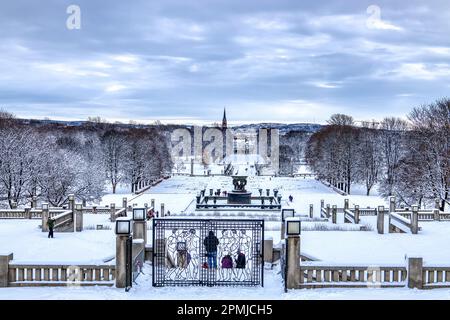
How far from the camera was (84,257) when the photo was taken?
18.3 m

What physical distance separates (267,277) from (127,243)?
4.27 meters

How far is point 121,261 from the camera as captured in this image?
13.1 m

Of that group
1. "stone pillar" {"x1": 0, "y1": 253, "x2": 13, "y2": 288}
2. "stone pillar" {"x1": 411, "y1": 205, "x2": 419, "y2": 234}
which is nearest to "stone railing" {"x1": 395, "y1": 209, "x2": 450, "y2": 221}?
"stone pillar" {"x1": 411, "y1": 205, "x2": 419, "y2": 234}

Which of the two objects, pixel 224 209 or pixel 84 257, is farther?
pixel 224 209

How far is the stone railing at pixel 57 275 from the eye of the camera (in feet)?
43.0

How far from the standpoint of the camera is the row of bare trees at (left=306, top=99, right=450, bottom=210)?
40.2 m

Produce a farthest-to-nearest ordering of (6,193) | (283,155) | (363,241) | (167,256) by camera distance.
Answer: (283,155) → (6,193) → (363,241) → (167,256)

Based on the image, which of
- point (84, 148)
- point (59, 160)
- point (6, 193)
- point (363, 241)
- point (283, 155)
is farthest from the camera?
point (283, 155)

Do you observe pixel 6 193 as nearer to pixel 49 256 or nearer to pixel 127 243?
pixel 49 256

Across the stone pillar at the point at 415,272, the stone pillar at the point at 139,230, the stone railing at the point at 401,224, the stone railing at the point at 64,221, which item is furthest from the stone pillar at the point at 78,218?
the stone pillar at the point at 415,272

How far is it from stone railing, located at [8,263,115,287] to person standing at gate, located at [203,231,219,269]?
2599 millimetres

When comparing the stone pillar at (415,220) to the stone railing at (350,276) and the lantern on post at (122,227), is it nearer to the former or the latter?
the stone railing at (350,276)

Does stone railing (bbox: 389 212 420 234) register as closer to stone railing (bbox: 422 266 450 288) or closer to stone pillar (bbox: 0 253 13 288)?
stone railing (bbox: 422 266 450 288)
